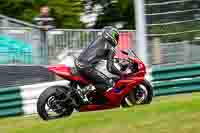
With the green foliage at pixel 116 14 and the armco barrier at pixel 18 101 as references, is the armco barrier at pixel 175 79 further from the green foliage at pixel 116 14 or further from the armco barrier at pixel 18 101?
the green foliage at pixel 116 14

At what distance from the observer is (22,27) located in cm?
1672

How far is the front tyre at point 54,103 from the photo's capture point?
1133 cm

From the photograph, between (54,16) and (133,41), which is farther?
(54,16)

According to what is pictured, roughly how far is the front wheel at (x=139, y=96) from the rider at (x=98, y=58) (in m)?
0.51

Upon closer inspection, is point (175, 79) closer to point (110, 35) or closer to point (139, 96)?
point (139, 96)

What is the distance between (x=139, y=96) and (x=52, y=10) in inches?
511

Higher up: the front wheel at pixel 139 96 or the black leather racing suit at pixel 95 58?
the black leather racing suit at pixel 95 58

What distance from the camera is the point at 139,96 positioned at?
12273 millimetres

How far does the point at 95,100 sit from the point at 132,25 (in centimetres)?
1561

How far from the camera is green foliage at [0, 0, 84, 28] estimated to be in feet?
81.4

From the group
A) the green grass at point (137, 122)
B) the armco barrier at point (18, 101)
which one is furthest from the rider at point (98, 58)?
the armco barrier at point (18, 101)

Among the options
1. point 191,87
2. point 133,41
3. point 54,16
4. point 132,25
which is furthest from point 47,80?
point 132,25

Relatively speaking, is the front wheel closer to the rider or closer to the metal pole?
the rider

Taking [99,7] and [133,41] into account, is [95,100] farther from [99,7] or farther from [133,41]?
[99,7]
